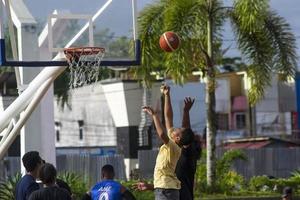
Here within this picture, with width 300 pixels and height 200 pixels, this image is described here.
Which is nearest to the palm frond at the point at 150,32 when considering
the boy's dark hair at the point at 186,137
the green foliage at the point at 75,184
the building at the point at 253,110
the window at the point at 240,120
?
the green foliage at the point at 75,184

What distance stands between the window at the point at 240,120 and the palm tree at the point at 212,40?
35856mm

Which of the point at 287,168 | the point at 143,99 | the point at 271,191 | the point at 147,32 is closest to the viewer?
the point at 147,32

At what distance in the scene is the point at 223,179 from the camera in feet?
78.0

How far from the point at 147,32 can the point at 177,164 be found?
1139 centimetres

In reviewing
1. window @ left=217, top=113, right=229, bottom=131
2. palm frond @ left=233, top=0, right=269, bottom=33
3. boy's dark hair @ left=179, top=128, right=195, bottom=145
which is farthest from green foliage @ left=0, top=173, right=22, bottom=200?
window @ left=217, top=113, right=229, bottom=131

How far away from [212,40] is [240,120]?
37.6 meters

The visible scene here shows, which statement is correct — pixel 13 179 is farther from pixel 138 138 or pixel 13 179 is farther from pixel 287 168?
pixel 138 138

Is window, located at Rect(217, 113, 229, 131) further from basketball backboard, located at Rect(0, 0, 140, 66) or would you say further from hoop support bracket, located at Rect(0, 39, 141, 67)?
hoop support bracket, located at Rect(0, 39, 141, 67)

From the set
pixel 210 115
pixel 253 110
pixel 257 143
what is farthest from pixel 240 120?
pixel 210 115

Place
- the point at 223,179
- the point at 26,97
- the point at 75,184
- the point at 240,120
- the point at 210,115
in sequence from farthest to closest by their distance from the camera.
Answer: the point at 240,120 < the point at 223,179 < the point at 210,115 < the point at 75,184 < the point at 26,97

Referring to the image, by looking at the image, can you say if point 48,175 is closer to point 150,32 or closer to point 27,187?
point 27,187

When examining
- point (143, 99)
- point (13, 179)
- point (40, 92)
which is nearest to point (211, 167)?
point (13, 179)

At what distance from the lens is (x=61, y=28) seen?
14109 mm

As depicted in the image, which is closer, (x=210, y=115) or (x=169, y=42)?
(x=169, y=42)
